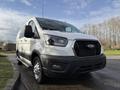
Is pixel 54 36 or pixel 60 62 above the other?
pixel 54 36

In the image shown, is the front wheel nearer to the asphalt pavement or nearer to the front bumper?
the asphalt pavement

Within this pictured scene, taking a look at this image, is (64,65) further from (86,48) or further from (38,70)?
(38,70)

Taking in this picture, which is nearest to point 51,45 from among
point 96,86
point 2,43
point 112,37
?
point 96,86

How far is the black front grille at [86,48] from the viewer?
643cm

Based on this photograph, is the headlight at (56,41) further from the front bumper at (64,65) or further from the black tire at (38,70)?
the black tire at (38,70)

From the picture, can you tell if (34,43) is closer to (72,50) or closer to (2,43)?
(72,50)

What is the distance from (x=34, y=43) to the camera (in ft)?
23.6

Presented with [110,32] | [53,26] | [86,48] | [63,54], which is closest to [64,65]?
[63,54]

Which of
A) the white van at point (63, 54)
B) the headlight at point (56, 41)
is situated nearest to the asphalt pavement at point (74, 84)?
the white van at point (63, 54)

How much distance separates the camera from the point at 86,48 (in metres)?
6.57

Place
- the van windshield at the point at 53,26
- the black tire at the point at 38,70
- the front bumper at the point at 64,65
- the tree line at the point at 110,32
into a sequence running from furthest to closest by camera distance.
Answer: the tree line at the point at 110,32, the van windshield at the point at 53,26, the black tire at the point at 38,70, the front bumper at the point at 64,65

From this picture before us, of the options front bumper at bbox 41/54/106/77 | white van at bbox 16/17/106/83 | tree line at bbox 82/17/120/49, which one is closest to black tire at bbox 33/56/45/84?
white van at bbox 16/17/106/83

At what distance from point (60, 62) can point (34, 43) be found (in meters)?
1.35

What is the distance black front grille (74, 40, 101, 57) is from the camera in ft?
21.1
